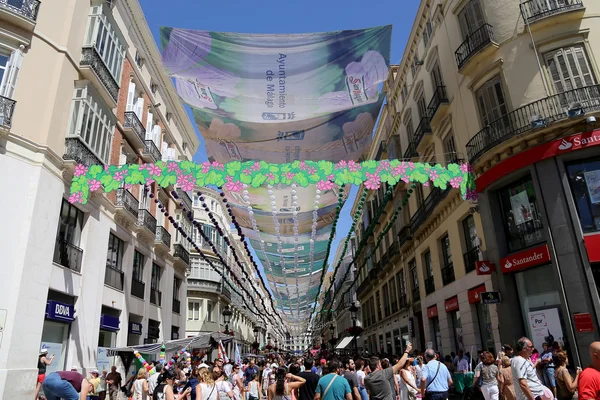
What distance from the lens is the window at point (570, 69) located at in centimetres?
1318

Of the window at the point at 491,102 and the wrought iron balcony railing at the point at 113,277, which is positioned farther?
the wrought iron balcony railing at the point at 113,277

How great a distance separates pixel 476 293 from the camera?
15820 millimetres

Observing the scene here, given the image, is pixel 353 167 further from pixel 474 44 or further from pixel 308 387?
pixel 474 44

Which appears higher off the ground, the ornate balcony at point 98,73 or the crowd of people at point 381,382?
the ornate balcony at point 98,73

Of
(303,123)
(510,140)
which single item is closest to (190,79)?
(303,123)

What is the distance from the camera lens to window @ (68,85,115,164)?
583 inches

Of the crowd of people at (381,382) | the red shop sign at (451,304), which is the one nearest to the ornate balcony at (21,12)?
the crowd of people at (381,382)

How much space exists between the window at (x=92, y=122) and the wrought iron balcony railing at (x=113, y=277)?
14.8ft

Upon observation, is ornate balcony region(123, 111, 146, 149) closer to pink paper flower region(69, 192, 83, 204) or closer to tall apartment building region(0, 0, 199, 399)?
tall apartment building region(0, 0, 199, 399)

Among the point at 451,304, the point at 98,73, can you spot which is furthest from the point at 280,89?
the point at 451,304

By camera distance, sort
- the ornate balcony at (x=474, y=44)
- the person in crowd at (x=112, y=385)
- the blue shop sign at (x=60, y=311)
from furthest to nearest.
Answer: the ornate balcony at (x=474, y=44)
the blue shop sign at (x=60, y=311)
the person in crowd at (x=112, y=385)

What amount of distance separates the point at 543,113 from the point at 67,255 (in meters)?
16.0

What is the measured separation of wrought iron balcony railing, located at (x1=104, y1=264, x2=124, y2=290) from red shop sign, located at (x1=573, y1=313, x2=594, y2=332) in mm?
16146

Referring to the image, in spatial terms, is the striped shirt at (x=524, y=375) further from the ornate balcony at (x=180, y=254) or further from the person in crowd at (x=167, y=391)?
the ornate balcony at (x=180, y=254)
